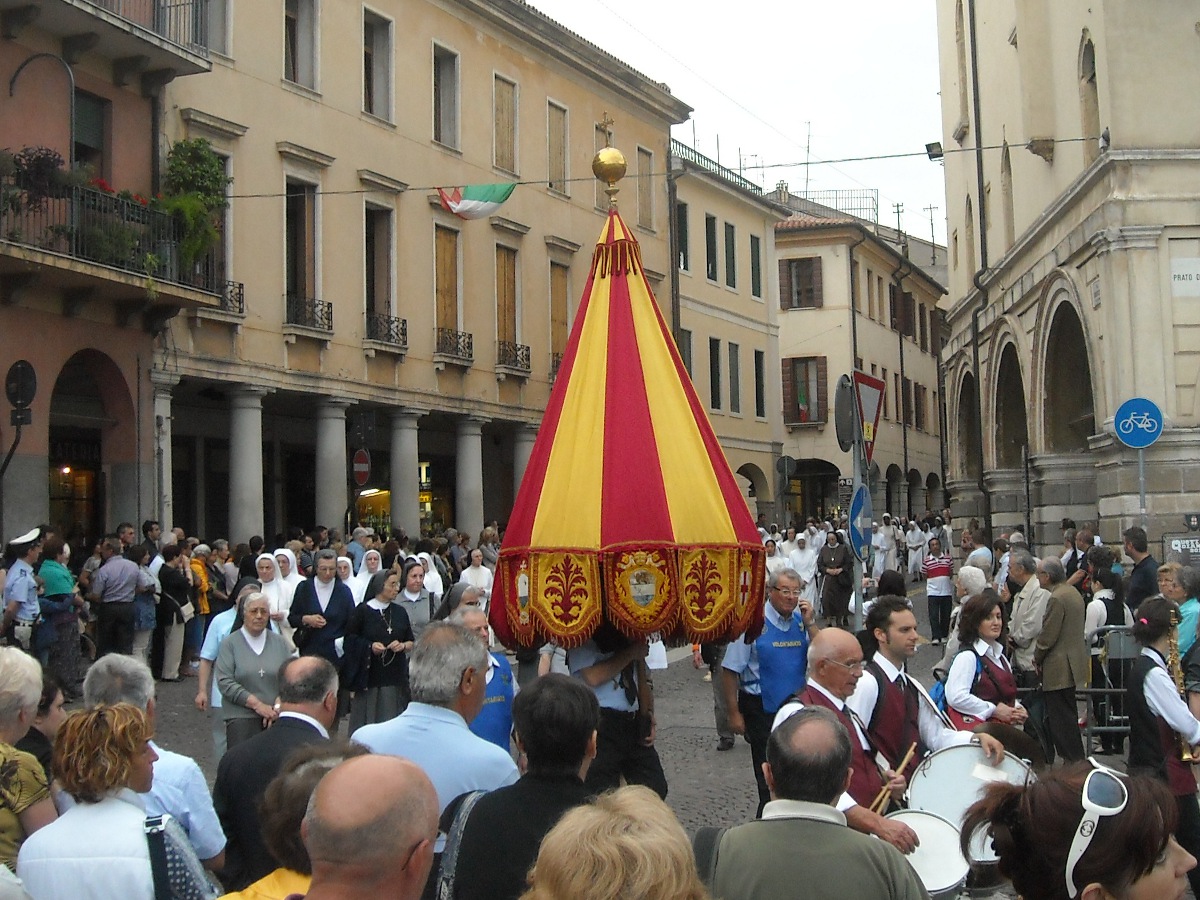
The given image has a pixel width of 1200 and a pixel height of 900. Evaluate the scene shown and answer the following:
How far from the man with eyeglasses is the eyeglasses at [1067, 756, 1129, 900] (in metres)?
5.82

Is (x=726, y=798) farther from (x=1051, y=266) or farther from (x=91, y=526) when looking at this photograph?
(x=1051, y=266)

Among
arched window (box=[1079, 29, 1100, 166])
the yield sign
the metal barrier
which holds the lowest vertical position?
the metal barrier

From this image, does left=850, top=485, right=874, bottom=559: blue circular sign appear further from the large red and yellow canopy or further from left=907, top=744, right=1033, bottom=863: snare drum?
left=907, top=744, right=1033, bottom=863: snare drum

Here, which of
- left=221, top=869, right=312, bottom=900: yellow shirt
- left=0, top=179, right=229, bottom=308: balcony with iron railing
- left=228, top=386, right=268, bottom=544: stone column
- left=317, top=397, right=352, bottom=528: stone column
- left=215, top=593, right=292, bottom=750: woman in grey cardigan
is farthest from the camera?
left=317, top=397, right=352, bottom=528: stone column

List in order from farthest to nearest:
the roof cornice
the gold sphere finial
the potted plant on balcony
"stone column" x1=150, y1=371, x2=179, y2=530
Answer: the roof cornice < "stone column" x1=150, y1=371, x2=179, y2=530 < the potted plant on balcony < the gold sphere finial

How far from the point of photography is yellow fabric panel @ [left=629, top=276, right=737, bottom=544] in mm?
7922

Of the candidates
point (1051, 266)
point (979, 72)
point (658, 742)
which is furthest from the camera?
point (979, 72)

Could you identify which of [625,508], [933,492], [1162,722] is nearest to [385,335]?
[625,508]

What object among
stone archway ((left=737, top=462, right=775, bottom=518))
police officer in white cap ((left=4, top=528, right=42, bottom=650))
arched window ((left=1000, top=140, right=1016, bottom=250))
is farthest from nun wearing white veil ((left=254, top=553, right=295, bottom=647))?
stone archway ((left=737, top=462, right=775, bottom=518))

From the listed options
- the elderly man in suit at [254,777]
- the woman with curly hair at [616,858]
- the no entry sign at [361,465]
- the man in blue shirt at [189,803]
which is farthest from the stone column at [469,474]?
the woman with curly hair at [616,858]

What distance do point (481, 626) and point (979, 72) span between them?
25.9m

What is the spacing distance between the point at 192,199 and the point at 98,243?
A: 1.94 meters

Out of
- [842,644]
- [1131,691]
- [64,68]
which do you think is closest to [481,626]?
[842,644]

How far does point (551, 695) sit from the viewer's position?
451 cm
